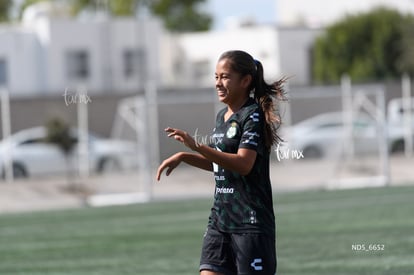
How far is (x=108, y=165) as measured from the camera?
27688 mm

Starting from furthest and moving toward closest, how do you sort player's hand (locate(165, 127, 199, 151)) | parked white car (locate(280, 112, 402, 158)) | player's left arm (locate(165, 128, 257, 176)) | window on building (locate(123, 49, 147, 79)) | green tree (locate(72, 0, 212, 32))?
green tree (locate(72, 0, 212, 32)) < window on building (locate(123, 49, 147, 79)) < parked white car (locate(280, 112, 402, 158)) < player's left arm (locate(165, 128, 257, 176)) < player's hand (locate(165, 127, 199, 151))

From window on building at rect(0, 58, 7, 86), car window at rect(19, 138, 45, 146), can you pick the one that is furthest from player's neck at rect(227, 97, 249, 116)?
window on building at rect(0, 58, 7, 86)

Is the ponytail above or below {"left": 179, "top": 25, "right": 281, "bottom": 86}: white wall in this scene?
below

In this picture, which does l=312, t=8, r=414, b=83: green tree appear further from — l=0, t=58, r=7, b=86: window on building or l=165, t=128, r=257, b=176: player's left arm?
l=165, t=128, r=257, b=176: player's left arm

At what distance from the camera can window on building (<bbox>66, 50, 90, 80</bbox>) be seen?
47781 mm

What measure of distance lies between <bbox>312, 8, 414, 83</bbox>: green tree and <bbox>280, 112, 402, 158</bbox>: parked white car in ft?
82.9

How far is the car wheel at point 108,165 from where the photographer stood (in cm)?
2720

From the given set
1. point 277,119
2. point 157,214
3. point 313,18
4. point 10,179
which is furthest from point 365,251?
point 313,18

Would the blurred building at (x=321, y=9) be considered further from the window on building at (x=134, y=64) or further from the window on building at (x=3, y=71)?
the window on building at (x=3, y=71)

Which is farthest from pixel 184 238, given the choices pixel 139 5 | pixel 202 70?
pixel 139 5

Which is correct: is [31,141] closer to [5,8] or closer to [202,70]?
[202,70]

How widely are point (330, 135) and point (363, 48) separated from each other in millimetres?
28434

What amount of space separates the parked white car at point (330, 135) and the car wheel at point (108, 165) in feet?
13.6

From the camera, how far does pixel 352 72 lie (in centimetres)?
5447
